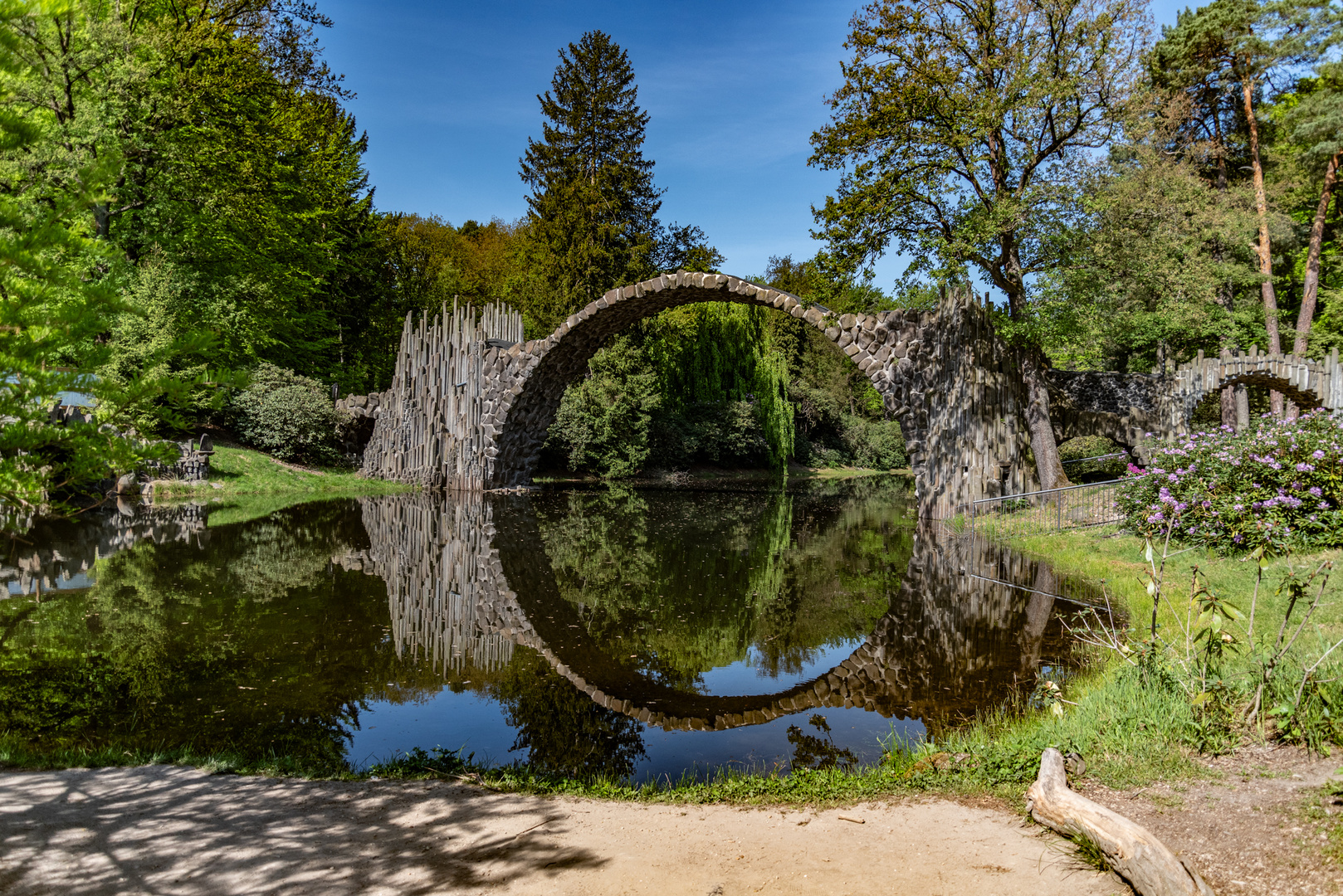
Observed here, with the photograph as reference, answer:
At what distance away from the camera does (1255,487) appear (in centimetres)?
943

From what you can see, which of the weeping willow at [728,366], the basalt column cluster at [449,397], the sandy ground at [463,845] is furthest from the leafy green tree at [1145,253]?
the basalt column cluster at [449,397]

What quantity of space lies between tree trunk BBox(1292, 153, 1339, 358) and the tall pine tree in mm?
21522

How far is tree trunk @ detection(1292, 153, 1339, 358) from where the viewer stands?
2444 cm

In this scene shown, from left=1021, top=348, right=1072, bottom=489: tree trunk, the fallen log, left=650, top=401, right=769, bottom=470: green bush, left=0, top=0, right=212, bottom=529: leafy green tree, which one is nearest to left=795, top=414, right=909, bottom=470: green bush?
left=650, top=401, right=769, bottom=470: green bush

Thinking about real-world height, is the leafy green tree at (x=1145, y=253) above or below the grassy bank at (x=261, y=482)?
above

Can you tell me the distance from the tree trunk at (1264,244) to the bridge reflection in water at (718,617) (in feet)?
54.5

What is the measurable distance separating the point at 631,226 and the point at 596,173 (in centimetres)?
263

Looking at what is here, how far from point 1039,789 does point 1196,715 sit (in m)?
1.24

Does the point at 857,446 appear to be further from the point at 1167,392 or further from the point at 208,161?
the point at 208,161

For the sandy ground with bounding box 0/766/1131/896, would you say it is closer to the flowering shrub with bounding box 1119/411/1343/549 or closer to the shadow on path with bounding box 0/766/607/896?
the shadow on path with bounding box 0/766/607/896

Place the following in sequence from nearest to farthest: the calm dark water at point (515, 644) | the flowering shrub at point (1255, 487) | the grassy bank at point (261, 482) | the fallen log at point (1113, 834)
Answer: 1. the fallen log at point (1113, 834)
2. the calm dark water at point (515, 644)
3. the flowering shrub at point (1255, 487)
4. the grassy bank at point (261, 482)

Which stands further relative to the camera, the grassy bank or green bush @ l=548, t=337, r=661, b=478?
green bush @ l=548, t=337, r=661, b=478

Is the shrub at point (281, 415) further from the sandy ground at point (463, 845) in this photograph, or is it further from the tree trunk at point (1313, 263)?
the tree trunk at point (1313, 263)

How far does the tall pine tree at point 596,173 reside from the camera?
30.5 metres
